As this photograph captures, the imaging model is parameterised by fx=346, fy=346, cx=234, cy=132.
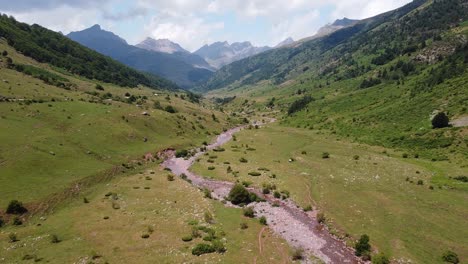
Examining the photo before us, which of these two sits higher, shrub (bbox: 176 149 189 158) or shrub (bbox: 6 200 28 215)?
shrub (bbox: 6 200 28 215)

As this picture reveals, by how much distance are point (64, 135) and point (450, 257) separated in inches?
3457

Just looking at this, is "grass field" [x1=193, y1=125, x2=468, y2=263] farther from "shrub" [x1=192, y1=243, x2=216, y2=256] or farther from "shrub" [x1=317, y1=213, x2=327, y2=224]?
"shrub" [x1=192, y1=243, x2=216, y2=256]

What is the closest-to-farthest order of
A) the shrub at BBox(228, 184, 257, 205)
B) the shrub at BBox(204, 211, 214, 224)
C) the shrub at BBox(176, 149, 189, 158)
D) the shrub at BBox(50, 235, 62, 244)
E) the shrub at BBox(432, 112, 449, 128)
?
the shrub at BBox(50, 235, 62, 244) → the shrub at BBox(204, 211, 214, 224) → the shrub at BBox(228, 184, 257, 205) → the shrub at BBox(432, 112, 449, 128) → the shrub at BBox(176, 149, 189, 158)

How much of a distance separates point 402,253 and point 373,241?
3856 millimetres

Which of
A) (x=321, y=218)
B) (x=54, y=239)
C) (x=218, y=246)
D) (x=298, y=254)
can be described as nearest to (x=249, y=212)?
(x=321, y=218)

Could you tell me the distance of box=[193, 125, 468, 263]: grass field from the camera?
42.9 metres

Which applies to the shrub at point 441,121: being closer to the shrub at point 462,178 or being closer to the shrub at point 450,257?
the shrub at point 462,178

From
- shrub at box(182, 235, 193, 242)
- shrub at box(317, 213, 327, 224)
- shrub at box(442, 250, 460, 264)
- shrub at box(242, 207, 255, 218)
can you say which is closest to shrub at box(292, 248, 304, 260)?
shrub at box(317, 213, 327, 224)

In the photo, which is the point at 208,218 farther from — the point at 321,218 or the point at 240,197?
the point at 321,218

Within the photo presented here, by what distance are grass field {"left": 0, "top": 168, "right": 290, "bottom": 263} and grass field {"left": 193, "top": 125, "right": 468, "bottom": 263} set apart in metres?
13.3

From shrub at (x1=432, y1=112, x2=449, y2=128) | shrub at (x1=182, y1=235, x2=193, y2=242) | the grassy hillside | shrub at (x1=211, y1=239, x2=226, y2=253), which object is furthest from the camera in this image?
shrub at (x1=432, y1=112, x2=449, y2=128)

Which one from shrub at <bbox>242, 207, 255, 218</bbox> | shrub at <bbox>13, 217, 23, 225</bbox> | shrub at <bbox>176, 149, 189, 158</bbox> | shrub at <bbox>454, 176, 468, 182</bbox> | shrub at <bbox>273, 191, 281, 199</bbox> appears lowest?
shrub at <bbox>176, 149, 189, 158</bbox>

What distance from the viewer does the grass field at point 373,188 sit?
42938 mm

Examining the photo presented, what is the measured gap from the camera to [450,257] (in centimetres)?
3734
